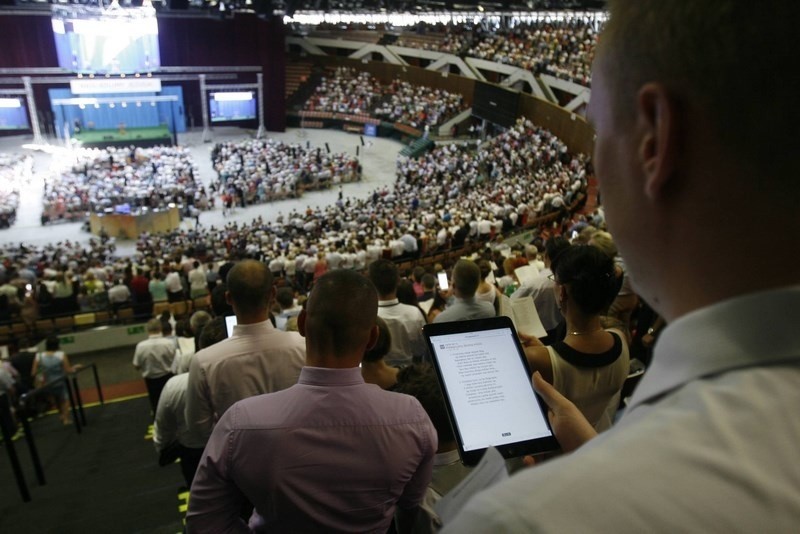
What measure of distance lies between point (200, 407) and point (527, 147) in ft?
70.2

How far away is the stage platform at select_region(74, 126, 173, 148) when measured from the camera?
1174 inches

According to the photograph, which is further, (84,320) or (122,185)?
(122,185)

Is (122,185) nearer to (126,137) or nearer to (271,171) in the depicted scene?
(271,171)

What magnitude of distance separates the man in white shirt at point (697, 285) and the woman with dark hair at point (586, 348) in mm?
1692

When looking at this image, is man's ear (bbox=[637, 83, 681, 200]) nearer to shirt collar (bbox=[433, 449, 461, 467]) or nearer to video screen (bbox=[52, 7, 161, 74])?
shirt collar (bbox=[433, 449, 461, 467])

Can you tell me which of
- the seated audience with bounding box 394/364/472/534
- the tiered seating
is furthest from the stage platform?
the seated audience with bounding box 394/364/472/534

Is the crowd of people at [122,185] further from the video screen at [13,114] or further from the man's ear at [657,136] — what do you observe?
the man's ear at [657,136]

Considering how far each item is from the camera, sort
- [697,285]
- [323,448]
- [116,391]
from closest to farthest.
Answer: [697,285] → [323,448] → [116,391]

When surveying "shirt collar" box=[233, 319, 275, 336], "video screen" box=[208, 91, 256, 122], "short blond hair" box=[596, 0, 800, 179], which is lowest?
"video screen" box=[208, 91, 256, 122]

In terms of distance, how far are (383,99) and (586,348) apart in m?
33.9

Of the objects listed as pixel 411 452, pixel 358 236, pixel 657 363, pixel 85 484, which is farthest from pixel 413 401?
pixel 358 236


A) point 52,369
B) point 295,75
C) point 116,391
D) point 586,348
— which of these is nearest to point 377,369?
point 586,348

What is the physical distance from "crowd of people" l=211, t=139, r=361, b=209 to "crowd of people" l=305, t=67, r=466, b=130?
271 inches

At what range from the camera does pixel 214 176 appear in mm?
26250
